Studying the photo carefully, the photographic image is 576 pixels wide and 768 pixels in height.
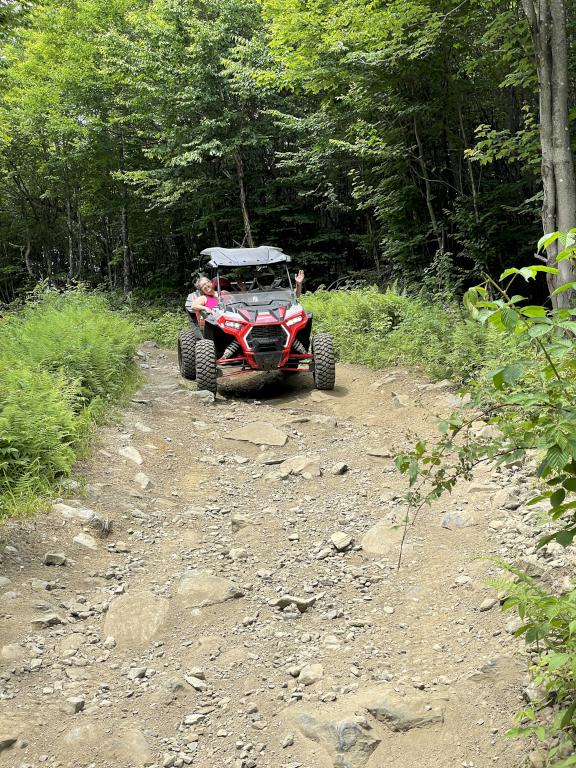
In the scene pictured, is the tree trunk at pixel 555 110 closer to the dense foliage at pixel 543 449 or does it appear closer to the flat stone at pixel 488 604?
the flat stone at pixel 488 604

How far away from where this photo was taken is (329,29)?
12477mm

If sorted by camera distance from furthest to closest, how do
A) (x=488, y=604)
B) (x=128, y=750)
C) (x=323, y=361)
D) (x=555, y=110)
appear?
(x=323, y=361), (x=555, y=110), (x=488, y=604), (x=128, y=750)

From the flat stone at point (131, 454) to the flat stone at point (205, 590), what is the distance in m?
2.32

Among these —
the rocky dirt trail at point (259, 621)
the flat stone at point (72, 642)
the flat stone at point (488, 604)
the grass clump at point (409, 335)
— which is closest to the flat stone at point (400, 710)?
the rocky dirt trail at point (259, 621)

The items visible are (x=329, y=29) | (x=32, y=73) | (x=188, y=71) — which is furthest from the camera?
(x=32, y=73)

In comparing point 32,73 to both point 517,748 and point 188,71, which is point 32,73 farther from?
point 517,748

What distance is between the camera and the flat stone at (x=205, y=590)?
4074mm

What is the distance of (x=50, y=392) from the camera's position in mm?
6043

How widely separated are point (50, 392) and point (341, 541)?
321 centimetres

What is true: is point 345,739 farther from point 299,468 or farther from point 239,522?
point 299,468

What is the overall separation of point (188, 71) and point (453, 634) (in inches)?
735

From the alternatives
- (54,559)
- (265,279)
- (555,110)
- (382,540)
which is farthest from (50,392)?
(555,110)

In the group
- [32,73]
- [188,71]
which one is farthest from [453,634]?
[32,73]

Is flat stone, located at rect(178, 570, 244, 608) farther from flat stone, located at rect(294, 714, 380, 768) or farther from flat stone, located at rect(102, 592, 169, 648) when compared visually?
flat stone, located at rect(294, 714, 380, 768)
